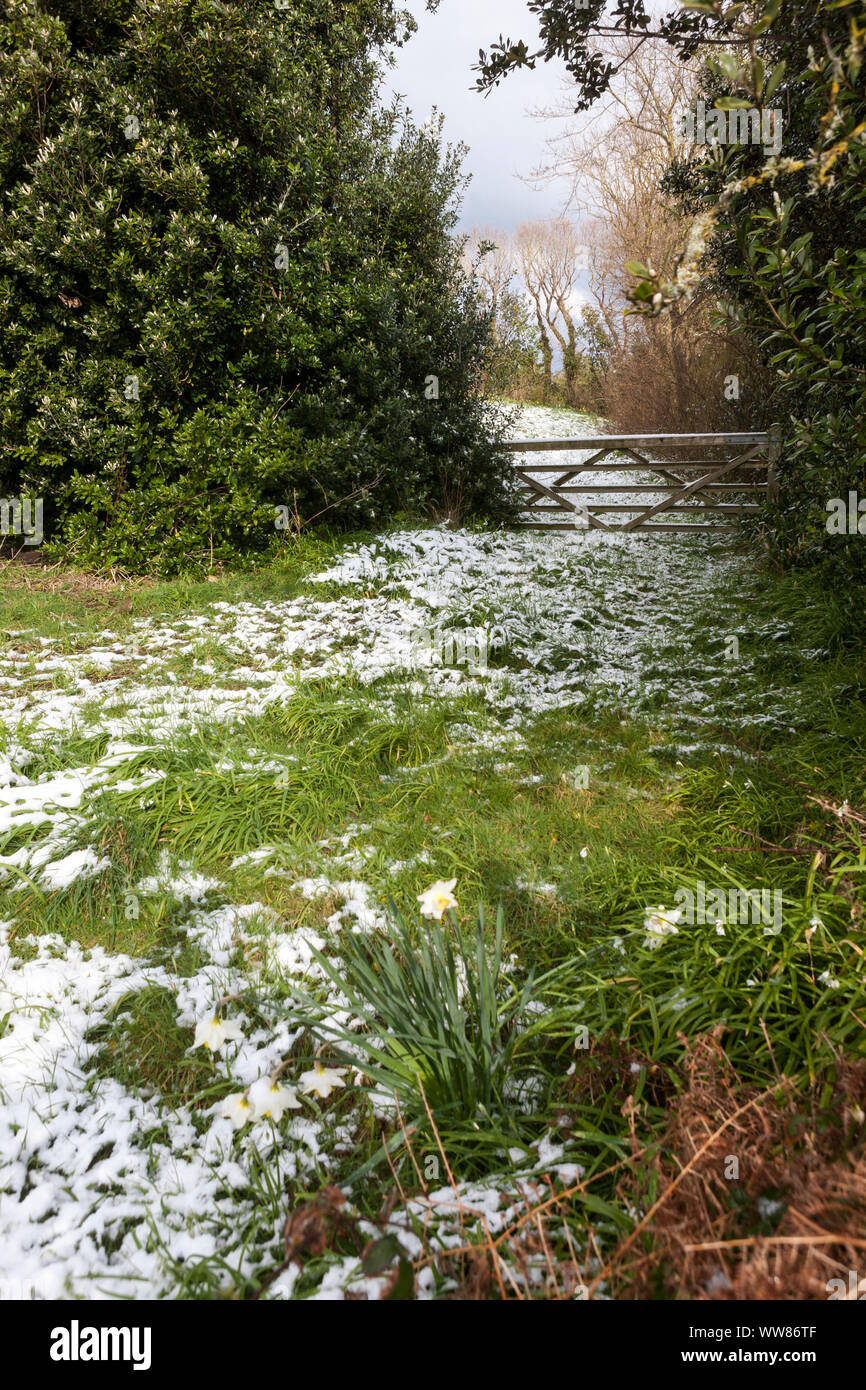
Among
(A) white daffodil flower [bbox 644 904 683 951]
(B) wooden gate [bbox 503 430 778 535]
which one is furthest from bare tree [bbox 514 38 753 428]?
(A) white daffodil flower [bbox 644 904 683 951]

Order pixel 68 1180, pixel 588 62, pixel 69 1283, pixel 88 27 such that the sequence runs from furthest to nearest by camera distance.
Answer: pixel 88 27 → pixel 588 62 → pixel 68 1180 → pixel 69 1283

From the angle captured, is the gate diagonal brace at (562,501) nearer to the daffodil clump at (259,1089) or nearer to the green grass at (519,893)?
the green grass at (519,893)

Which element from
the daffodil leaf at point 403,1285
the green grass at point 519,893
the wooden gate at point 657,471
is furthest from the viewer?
the wooden gate at point 657,471

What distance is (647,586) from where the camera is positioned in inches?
275

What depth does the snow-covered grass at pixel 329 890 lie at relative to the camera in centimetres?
162

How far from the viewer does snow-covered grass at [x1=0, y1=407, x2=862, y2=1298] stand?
5.33ft

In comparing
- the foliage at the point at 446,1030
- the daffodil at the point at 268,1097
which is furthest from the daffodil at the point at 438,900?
the daffodil at the point at 268,1097

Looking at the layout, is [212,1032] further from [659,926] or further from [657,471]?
[657,471]

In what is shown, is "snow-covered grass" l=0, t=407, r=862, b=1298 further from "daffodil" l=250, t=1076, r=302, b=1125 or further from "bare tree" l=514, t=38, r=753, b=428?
"bare tree" l=514, t=38, r=753, b=428

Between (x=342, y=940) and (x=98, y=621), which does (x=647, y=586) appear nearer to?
(x=98, y=621)

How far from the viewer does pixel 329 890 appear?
2789 mm

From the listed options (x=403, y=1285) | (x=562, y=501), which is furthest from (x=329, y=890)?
(x=562, y=501)

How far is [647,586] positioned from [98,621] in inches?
198

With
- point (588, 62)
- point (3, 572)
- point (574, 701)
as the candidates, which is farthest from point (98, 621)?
point (588, 62)
